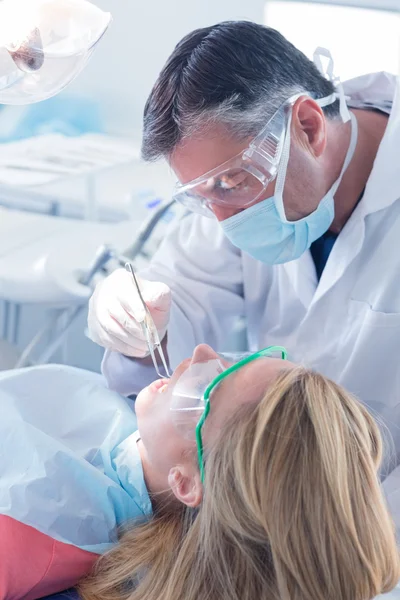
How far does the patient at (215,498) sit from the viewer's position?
1.08 meters

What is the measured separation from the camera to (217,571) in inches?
44.6

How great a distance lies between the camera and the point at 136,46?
3488mm

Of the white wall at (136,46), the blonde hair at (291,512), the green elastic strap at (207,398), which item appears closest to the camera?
the blonde hair at (291,512)

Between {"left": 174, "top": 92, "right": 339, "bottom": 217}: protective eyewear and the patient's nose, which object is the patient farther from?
{"left": 174, "top": 92, "right": 339, "bottom": 217}: protective eyewear

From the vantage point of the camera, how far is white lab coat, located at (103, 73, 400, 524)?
160 centimetres

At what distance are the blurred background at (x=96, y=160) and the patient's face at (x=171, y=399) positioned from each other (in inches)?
49.3

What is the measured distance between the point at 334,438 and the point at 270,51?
753 mm

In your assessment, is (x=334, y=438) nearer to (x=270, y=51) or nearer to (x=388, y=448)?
(x=388, y=448)

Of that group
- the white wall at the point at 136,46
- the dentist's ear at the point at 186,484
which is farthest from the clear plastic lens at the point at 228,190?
the white wall at the point at 136,46

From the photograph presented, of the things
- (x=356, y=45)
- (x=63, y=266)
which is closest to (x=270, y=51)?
(x=63, y=266)

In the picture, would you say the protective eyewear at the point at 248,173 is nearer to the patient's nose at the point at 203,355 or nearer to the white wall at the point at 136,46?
the patient's nose at the point at 203,355

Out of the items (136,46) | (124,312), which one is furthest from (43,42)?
(136,46)

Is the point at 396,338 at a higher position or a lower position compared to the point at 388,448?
higher

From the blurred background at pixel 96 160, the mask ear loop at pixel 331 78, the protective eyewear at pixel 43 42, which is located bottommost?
the blurred background at pixel 96 160
